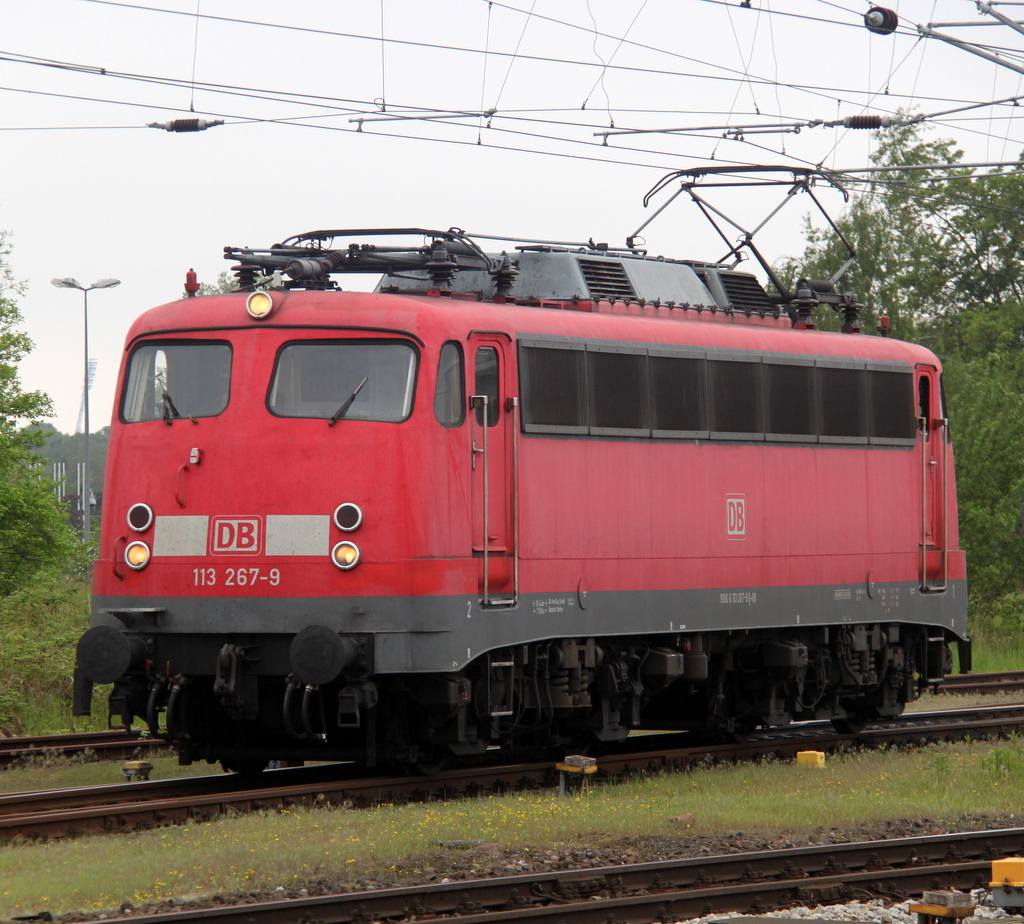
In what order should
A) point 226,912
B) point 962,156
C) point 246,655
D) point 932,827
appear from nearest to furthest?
1. point 226,912
2. point 932,827
3. point 246,655
4. point 962,156

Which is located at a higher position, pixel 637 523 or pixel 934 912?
pixel 637 523

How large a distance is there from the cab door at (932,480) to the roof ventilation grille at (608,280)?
12.6 ft

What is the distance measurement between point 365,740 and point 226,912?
4.63 metres

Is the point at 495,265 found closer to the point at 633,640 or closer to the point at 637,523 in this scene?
the point at 637,523

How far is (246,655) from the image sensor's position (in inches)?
452

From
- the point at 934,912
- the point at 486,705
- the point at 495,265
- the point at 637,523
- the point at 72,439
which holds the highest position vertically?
the point at 72,439

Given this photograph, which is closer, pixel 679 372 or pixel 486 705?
pixel 486 705

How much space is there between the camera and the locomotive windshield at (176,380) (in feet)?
39.3

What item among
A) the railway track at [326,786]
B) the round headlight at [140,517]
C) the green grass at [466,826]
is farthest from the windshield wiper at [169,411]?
the green grass at [466,826]

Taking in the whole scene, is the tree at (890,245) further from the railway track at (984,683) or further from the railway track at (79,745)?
the railway track at (79,745)

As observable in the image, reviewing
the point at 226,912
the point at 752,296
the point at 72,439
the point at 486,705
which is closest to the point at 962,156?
the point at 752,296

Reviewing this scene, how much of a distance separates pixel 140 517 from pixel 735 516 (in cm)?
524

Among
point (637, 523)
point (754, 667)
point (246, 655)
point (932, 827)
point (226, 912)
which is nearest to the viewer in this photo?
point (226, 912)

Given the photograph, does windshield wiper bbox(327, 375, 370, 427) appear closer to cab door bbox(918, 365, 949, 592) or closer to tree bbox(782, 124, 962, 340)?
cab door bbox(918, 365, 949, 592)
